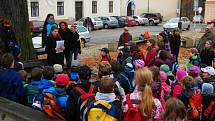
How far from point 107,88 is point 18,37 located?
7.86 m

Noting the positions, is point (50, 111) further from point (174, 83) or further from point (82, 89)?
point (174, 83)

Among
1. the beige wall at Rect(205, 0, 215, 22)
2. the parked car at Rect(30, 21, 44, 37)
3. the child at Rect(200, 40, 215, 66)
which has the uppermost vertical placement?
the beige wall at Rect(205, 0, 215, 22)

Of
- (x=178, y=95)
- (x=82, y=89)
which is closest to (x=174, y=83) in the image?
(x=178, y=95)

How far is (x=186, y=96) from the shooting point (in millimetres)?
6094

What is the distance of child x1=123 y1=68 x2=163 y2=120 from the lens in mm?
5102

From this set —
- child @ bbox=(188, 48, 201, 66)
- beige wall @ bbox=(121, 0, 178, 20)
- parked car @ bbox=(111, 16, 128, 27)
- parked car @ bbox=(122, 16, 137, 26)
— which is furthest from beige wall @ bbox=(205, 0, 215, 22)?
child @ bbox=(188, 48, 201, 66)

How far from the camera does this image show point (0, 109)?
6.32 meters

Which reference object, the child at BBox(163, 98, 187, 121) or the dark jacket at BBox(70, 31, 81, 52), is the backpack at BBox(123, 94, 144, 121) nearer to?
the child at BBox(163, 98, 187, 121)

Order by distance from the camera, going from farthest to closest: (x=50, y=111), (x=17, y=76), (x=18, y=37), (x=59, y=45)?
(x=18, y=37)
(x=59, y=45)
(x=17, y=76)
(x=50, y=111)

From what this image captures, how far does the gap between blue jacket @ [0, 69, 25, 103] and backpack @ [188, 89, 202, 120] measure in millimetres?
2722

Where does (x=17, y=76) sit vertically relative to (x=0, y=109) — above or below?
above

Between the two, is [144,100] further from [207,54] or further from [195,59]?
[207,54]

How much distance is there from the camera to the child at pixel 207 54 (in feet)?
35.6

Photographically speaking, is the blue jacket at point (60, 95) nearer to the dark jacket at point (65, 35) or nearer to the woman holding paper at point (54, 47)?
the woman holding paper at point (54, 47)
